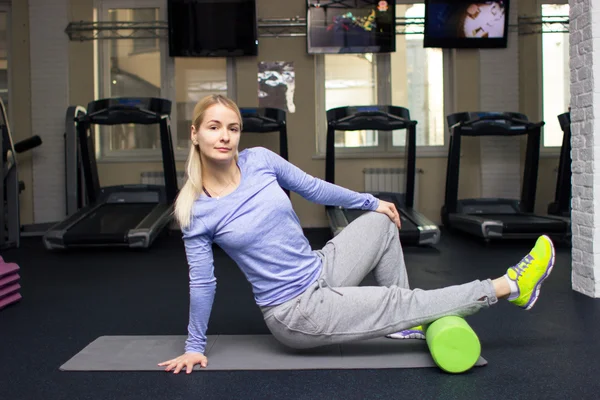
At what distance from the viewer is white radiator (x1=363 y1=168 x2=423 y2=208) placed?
6852mm

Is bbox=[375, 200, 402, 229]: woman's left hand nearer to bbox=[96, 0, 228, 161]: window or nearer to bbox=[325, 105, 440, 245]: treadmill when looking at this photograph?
bbox=[325, 105, 440, 245]: treadmill

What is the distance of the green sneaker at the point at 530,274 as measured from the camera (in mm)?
1972

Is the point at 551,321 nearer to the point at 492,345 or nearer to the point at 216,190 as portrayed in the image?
the point at 492,345

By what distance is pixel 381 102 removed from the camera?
7.04m

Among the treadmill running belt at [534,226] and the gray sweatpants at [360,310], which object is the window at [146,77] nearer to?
the treadmill running belt at [534,226]

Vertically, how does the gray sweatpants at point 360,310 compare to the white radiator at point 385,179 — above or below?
below

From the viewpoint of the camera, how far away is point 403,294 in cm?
196

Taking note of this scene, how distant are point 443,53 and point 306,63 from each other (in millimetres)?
1687

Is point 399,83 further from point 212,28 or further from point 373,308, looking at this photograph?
point 373,308

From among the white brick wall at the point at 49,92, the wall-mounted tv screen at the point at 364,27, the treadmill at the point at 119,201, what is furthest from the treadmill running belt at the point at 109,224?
the wall-mounted tv screen at the point at 364,27

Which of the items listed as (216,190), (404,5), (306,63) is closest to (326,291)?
(216,190)

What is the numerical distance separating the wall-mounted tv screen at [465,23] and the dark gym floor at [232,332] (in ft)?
9.76

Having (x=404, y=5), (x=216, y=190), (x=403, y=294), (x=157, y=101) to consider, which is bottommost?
(x=403, y=294)

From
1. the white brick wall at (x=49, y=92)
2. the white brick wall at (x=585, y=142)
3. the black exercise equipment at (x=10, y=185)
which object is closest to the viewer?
the white brick wall at (x=585, y=142)
